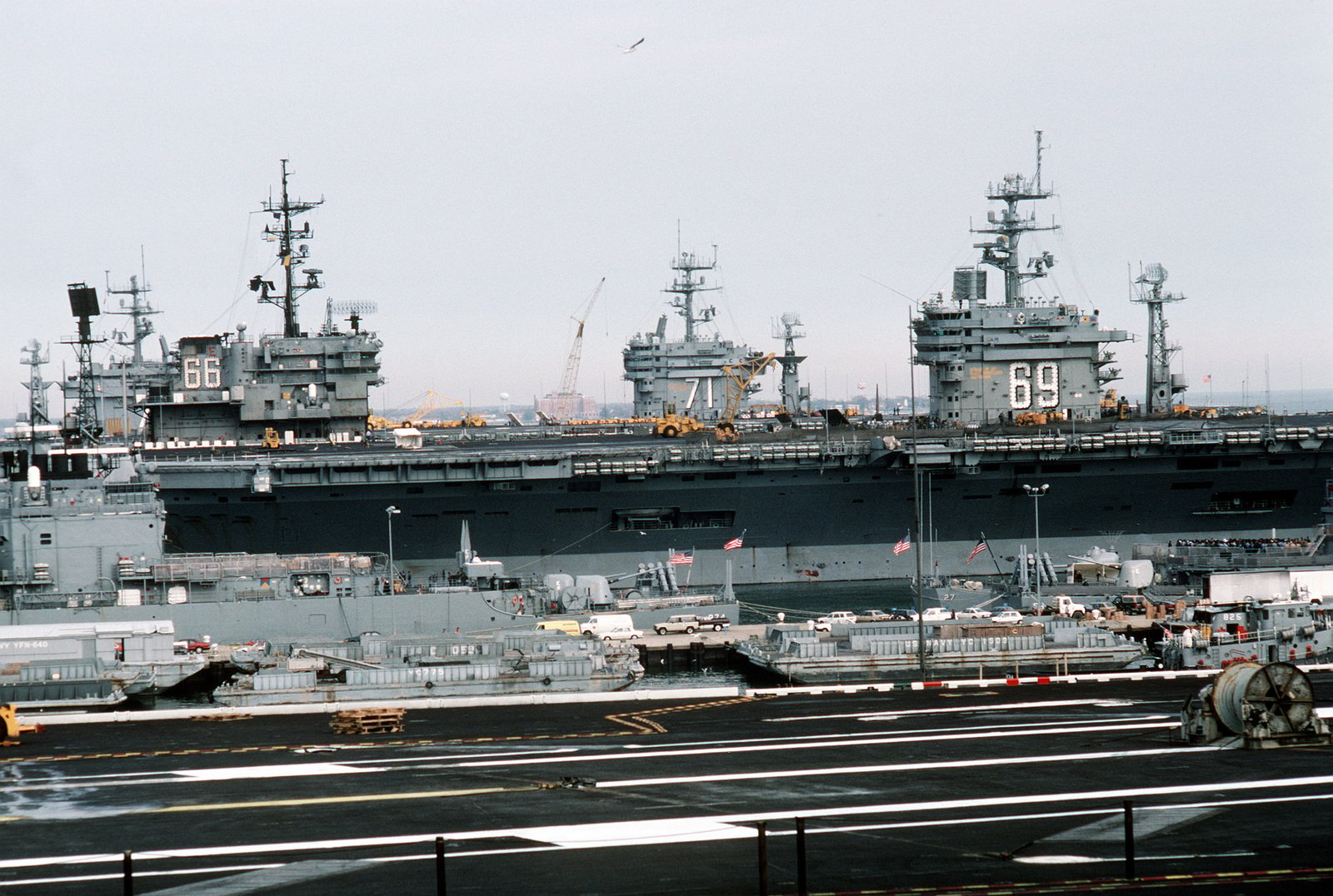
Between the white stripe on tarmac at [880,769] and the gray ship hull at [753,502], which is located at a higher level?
the gray ship hull at [753,502]

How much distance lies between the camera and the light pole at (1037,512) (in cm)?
3879

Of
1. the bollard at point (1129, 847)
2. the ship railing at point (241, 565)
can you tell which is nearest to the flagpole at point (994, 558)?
the ship railing at point (241, 565)

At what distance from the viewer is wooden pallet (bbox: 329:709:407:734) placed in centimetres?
2075

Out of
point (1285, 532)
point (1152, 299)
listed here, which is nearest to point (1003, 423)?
point (1285, 532)

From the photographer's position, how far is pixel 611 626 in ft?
119

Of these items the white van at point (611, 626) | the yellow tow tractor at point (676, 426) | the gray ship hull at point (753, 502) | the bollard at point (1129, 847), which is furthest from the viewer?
the yellow tow tractor at point (676, 426)

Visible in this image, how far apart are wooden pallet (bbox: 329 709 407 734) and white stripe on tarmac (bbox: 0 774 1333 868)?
691 centimetres

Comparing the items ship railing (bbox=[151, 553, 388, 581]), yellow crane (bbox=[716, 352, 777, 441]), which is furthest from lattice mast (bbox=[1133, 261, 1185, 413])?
ship railing (bbox=[151, 553, 388, 581])

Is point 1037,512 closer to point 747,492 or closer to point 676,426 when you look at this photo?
point 747,492

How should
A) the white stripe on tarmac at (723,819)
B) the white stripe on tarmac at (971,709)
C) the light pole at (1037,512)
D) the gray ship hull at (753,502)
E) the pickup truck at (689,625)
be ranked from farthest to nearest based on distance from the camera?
the gray ship hull at (753,502), the light pole at (1037,512), the pickup truck at (689,625), the white stripe on tarmac at (971,709), the white stripe on tarmac at (723,819)

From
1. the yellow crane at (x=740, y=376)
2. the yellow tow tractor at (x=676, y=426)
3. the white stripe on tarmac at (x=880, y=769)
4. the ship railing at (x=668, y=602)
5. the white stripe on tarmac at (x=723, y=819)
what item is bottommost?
the white stripe on tarmac at (x=880, y=769)

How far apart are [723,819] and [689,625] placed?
75.2 ft

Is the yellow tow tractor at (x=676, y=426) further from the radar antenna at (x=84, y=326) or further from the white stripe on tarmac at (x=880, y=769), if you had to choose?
the white stripe on tarmac at (x=880, y=769)

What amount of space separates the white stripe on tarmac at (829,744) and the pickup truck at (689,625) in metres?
18.1
